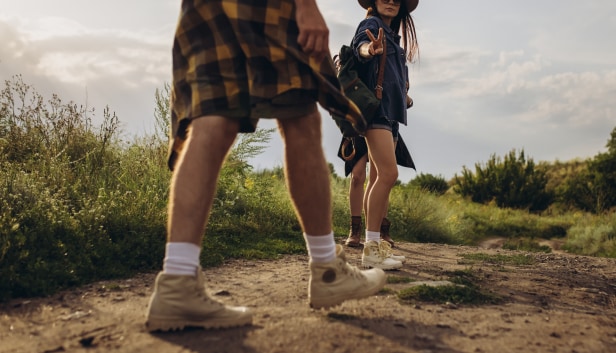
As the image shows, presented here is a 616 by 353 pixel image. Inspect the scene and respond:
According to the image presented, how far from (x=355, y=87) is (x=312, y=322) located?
92.2 inches

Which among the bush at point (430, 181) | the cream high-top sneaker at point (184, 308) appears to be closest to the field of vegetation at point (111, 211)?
the cream high-top sneaker at point (184, 308)

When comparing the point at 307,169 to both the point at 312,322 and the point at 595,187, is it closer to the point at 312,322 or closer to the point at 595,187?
the point at 312,322

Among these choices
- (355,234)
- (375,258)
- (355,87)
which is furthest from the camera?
(355,234)

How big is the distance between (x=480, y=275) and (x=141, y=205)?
2.92m

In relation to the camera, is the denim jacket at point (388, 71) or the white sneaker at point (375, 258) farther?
the denim jacket at point (388, 71)

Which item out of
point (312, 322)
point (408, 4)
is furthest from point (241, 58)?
point (408, 4)

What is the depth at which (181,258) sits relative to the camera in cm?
225

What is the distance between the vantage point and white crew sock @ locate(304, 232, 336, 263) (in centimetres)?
254

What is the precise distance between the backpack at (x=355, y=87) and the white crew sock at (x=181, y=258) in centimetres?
222

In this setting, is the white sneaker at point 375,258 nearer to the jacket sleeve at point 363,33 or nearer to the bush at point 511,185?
the jacket sleeve at point 363,33

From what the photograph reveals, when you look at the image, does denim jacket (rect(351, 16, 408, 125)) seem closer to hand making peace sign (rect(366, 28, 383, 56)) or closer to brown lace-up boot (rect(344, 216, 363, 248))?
hand making peace sign (rect(366, 28, 383, 56))

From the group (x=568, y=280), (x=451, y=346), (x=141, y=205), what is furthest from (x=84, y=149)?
(x=451, y=346)

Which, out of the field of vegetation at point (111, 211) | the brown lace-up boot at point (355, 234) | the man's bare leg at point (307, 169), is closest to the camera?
the man's bare leg at point (307, 169)

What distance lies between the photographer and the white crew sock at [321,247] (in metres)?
2.54
